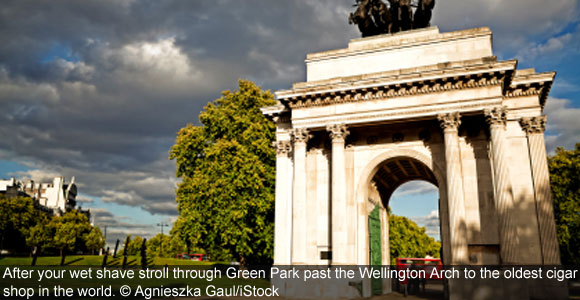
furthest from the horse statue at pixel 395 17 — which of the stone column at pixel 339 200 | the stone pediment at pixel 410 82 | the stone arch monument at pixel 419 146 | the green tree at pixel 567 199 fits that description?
the green tree at pixel 567 199

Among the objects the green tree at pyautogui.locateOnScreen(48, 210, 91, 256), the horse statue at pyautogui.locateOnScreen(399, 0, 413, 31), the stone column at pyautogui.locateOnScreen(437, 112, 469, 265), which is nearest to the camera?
the stone column at pyautogui.locateOnScreen(437, 112, 469, 265)

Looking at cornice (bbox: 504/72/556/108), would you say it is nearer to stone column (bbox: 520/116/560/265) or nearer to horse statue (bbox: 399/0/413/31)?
stone column (bbox: 520/116/560/265)

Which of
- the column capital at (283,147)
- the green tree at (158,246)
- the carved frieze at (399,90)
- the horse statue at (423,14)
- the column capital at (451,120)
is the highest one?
the horse statue at (423,14)

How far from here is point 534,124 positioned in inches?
866

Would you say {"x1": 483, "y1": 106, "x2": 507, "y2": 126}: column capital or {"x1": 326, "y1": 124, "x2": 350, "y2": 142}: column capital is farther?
{"x1": 326, "y1": 124, "x2": 350, "y2": 142}: column capital

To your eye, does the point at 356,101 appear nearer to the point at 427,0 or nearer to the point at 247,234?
the point at 427,0

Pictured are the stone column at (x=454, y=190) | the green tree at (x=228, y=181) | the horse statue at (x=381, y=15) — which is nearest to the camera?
the stone column at (x=454, y=190)

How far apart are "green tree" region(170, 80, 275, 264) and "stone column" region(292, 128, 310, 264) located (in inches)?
293

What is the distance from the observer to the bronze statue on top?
86.3 feet

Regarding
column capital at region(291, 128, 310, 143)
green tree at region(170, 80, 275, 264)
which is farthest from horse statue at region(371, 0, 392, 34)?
green tree at region(170, 80, 275, 264)

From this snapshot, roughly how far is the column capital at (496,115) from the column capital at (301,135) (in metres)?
9.60

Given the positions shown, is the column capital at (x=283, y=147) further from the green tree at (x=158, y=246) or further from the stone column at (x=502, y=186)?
the green tree at (x=158, y=246)

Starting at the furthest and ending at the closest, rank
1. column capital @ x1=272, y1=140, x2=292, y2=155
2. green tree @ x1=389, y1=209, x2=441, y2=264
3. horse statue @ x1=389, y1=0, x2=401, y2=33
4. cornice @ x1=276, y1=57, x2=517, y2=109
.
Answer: green tree @ x1=389, y1=209, x2=441, y2=264 → column capital @ x1=272, y1=140, x2=292, y2=155 → horse statue @ x1=389, y1=0, x2=401, y2=33 → cornice @ x1=276, y1=57, x2=517, y2=109

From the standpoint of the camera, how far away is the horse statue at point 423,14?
85.0 feet
